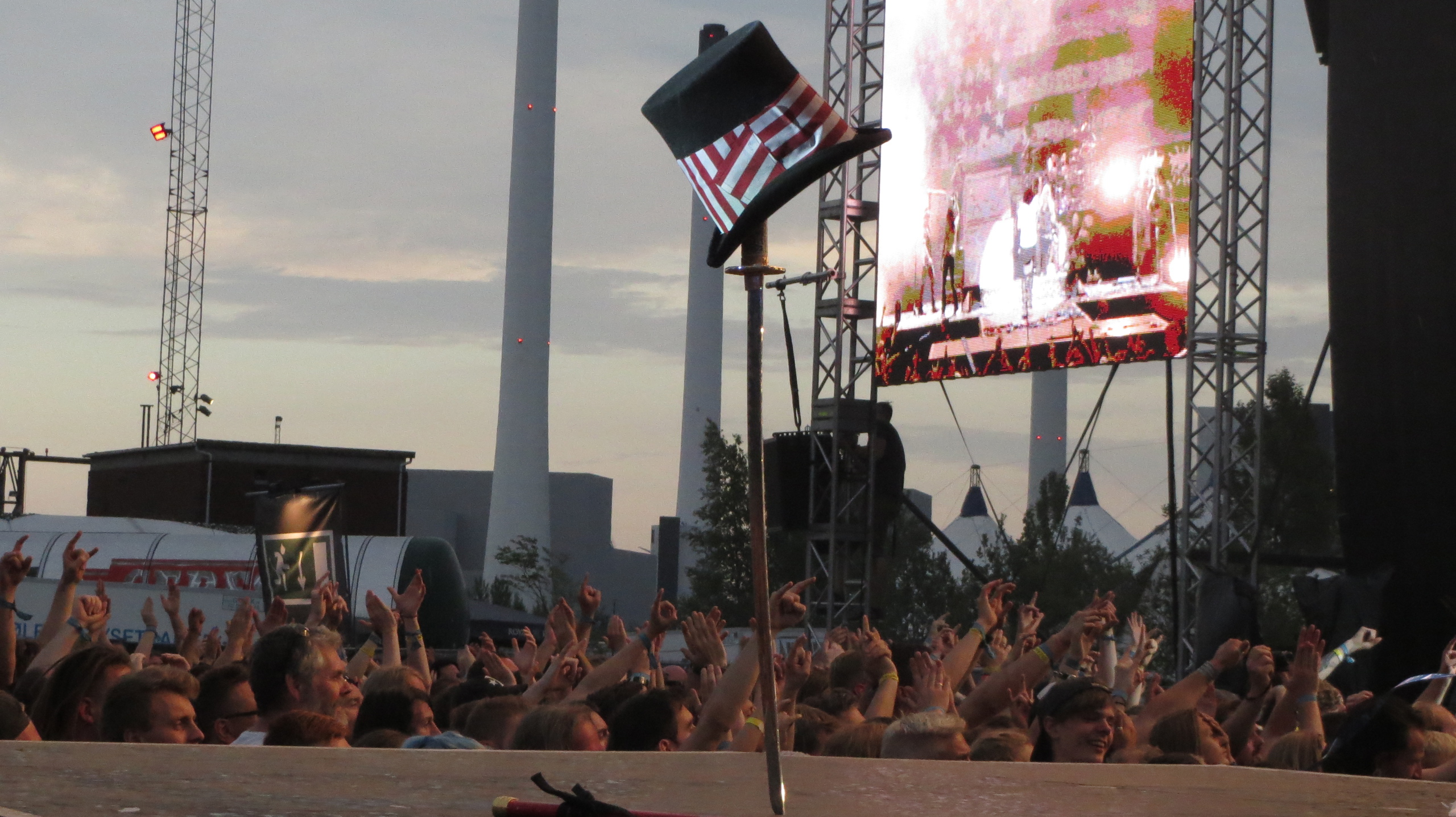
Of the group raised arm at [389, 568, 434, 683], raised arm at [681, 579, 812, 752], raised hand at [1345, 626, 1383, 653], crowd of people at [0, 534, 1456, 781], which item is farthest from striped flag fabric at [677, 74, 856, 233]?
raised hand at [1345, 626, 1383, 653]

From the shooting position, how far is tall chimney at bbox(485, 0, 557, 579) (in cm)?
4872

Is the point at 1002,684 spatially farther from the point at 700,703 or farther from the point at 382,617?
the point at 382,617

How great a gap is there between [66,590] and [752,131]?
4.17 m

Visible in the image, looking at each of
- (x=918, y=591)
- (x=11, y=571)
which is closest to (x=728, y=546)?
(x=918, y=591)

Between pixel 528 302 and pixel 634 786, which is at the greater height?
pixel 528 302

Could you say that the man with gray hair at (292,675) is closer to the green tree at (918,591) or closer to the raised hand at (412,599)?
the raised hand at (412,599)

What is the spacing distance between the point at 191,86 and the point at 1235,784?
1565 inches

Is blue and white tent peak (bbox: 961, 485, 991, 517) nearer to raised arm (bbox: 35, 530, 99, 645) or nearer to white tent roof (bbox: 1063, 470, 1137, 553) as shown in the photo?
white tent roof (bbox: 1063, 470, 1137, 553)

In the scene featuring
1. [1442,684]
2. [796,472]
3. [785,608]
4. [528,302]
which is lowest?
[1442,684]

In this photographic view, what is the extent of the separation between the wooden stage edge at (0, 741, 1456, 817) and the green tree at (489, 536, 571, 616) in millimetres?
46880

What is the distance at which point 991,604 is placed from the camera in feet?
21.2

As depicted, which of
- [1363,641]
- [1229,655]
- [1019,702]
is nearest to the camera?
[1019,702]

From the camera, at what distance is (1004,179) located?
14703 millimetres

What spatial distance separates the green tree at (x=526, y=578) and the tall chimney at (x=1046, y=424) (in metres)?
18.1
